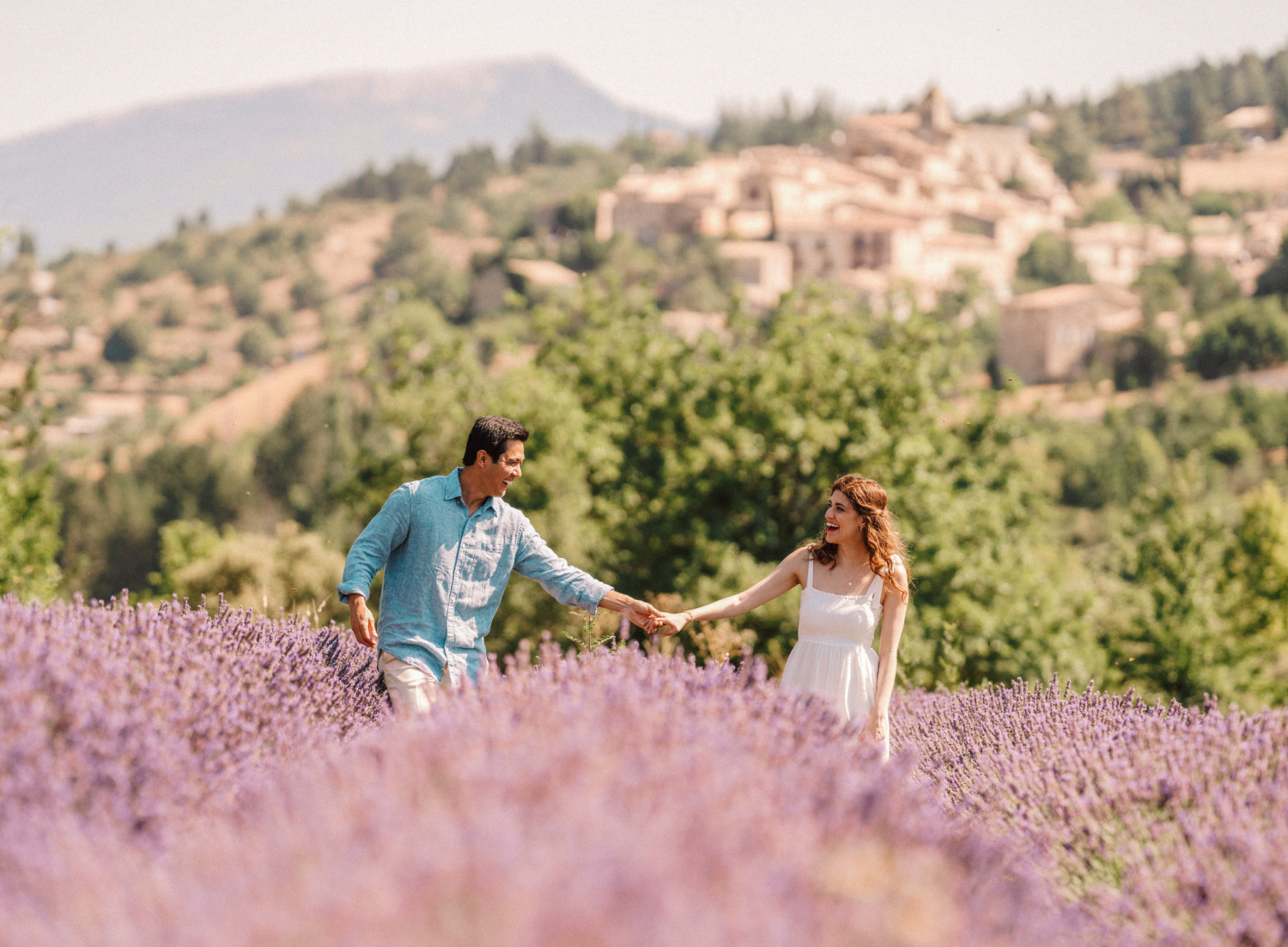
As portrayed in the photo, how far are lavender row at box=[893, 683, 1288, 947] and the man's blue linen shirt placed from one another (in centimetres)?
172

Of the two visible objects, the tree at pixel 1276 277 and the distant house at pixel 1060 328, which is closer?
the distant house at pixel 1060 328

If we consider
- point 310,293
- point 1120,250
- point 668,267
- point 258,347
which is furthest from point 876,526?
point 310,293

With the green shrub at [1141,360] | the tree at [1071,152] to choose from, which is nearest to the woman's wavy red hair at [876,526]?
the green shrub at [1141,360]

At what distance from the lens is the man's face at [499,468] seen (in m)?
4.51

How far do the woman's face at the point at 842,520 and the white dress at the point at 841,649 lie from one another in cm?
22

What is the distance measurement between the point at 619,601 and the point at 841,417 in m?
10.3

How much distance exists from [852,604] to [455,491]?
1.70m

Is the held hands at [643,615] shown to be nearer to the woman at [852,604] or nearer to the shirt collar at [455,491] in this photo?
the woman at [852,604]

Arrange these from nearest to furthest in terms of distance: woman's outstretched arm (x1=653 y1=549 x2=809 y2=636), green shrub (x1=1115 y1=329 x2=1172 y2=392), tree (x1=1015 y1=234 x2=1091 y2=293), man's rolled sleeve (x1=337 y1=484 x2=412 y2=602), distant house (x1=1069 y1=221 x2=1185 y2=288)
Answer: man's rolled sleeve (x1=337 y1=484 x2=412 y2=602), woman's outstretched arm (x1=653 y1=549 x2=809 y2=636), green shrub (x1=1115 y1=329 x2=1172 y2=392), tree (x1=1015 y1=234 x2=1091 y2=293), distant house (x1=1069 y1=221 x2=1185 y2=288)

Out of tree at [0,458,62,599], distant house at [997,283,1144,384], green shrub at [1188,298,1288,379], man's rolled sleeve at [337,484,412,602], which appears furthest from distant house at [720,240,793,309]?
man's rolled sleeve at [337,484,412,602]

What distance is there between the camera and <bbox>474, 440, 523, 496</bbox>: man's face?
14.8 feet

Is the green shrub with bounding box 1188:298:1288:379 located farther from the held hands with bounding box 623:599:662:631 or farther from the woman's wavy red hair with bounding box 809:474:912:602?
the held hands with bounding box 623:599:662:631

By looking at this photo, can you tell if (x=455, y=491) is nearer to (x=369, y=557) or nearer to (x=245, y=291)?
(x=369, y=557)

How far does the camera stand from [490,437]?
4.48 m
